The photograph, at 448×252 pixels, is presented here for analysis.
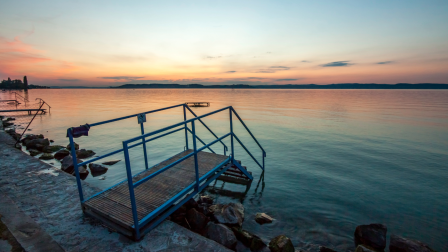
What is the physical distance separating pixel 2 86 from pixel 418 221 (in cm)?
Answer: 22018

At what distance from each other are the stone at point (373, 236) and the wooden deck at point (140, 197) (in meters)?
3.73

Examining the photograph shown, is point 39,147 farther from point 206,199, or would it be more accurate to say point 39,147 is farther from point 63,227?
point 63,227

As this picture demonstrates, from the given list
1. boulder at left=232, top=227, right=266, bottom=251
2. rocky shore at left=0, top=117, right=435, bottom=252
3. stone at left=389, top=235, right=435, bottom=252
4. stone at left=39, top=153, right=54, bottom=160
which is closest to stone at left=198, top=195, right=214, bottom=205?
rocky shore at left=0, top=117, right=435, bottom=252

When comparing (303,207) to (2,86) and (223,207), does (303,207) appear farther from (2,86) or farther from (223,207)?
(2,86)

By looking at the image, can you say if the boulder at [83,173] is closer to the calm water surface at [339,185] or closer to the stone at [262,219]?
the calm water surface at [339,185]

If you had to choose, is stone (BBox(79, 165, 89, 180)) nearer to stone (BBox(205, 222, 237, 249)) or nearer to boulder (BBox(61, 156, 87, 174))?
boulder (BBox(61, 156, 87, 174))

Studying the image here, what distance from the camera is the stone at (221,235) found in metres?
4.17

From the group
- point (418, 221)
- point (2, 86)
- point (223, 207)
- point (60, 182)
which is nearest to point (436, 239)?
point (418, 221)

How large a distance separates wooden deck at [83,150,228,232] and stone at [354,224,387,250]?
3.73 m

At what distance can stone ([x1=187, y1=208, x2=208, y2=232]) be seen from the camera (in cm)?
467

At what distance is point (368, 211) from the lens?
658cm

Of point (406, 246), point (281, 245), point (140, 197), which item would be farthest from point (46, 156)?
point (406, 246)

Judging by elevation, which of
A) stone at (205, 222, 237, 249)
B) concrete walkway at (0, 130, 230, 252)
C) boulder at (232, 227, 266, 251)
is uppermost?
concrete walkway at (0, 130, 230, 252)

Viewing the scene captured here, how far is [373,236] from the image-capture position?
→ 190 inches
